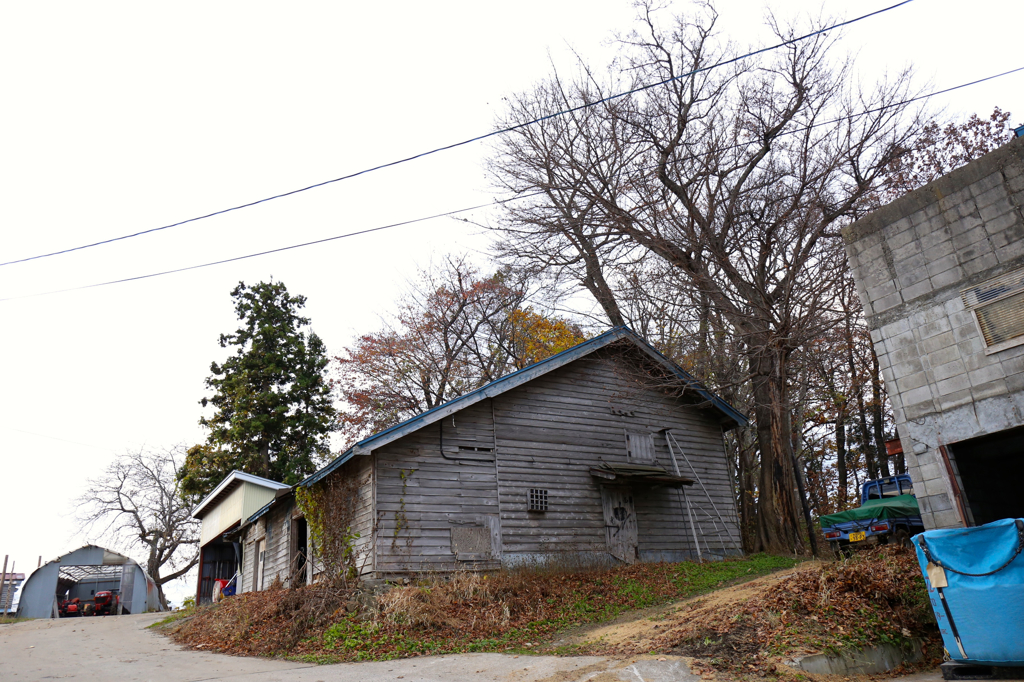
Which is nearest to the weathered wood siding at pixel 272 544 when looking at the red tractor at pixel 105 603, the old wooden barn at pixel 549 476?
the old wooden barn at pixel 549 476

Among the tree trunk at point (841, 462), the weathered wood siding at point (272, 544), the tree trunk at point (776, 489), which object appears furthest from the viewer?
the tree trunk at point (841, 462)

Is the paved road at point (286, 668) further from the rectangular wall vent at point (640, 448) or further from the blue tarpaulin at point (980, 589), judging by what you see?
the rectangular wall vent at point (640, 448)

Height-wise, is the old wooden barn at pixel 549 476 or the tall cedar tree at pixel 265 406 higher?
the tall cedar tree at pixel 265 406

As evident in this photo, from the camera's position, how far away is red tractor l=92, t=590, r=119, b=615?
36.4m

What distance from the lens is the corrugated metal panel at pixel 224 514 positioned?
23.9 m

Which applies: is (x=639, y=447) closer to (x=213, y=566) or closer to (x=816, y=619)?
(x=816, y=619)

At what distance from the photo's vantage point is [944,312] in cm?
1002

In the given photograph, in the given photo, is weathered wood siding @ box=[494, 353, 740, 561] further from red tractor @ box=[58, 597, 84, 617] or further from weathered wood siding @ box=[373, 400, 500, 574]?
red tractor @ box=[58, 597, 84, 617]

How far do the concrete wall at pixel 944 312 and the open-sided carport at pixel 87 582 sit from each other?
4118cm

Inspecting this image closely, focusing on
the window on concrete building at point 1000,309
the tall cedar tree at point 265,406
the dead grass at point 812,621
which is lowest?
the dead grass at point 812,621

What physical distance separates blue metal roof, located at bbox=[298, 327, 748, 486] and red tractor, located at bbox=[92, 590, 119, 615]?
27227 millimetres

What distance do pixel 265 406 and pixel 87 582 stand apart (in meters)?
18.5

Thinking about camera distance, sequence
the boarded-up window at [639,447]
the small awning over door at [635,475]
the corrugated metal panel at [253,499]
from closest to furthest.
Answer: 1. the small awning over door at [635,475]
2. the boarded-up window at [639,447]
3. the corrugated metal panel at [253,499]

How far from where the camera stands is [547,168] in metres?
21.9
